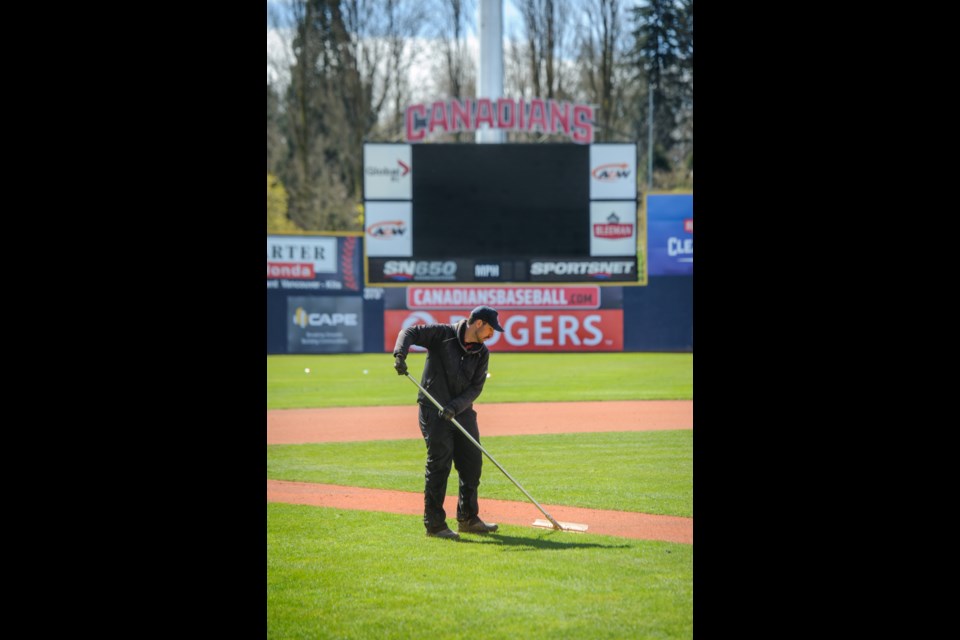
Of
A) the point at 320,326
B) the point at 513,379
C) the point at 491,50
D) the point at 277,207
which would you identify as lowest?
the point at 513,379

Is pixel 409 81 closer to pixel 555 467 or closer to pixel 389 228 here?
pixel 389 228

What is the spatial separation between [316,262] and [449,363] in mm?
22069

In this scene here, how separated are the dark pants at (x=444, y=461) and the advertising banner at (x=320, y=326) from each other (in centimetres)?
2144

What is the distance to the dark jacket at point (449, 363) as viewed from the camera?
7.22m

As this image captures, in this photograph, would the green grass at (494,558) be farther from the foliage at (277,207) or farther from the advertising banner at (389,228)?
the foliage at (277,207)

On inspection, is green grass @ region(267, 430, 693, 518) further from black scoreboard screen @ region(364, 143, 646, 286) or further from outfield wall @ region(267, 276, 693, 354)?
outfield wall @ region(267, 276, 693, 354)

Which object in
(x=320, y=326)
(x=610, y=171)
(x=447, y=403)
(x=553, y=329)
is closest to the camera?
(x=447, y=403)

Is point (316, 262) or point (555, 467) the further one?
point (316, 262)

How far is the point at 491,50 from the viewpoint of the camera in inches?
1033

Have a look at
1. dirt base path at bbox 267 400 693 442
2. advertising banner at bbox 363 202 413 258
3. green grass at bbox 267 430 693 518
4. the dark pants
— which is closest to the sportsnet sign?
advertising banner at bbox 363 202 413 258

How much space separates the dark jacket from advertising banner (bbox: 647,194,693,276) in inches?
859

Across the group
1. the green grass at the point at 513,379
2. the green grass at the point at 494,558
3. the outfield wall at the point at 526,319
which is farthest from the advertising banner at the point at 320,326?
the green grass at the point at 494,558

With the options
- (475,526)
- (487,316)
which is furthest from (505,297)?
(487,316)
